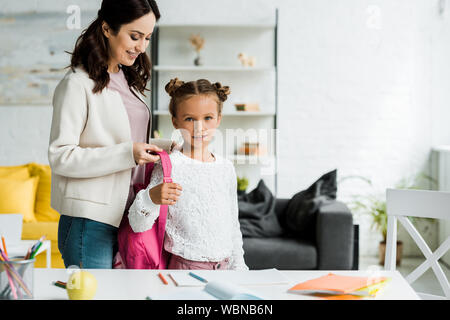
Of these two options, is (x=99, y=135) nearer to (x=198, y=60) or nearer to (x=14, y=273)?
(x=14, y=273)

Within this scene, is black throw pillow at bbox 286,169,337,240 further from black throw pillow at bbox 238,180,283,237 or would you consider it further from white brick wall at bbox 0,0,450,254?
white brick wall at bbox 0,0,450,254

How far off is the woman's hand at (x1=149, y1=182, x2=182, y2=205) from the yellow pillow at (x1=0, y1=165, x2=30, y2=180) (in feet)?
6.02

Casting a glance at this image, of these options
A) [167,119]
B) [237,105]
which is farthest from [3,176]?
[237,105]

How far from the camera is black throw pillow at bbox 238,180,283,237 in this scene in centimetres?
207

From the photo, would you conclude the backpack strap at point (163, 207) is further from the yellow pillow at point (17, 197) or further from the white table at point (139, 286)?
the yellow pillow at point (17, 197)

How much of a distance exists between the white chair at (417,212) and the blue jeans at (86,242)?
635 millimetres

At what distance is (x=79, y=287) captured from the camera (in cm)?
66

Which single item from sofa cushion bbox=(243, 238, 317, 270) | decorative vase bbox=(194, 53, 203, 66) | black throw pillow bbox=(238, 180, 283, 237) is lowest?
sofa cushion bbox=(243, 238, 317, 270)

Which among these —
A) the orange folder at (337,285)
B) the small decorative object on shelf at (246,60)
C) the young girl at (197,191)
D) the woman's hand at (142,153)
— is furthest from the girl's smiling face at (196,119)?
the small decorative object on shelf at (246,60)

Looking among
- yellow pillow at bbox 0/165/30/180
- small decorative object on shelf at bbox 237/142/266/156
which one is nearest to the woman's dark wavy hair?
small decorative object on shelf at bbox 237/142/266/156

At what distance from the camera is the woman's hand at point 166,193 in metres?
0.82

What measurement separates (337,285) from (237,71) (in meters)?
2.08

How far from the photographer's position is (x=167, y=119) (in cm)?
262

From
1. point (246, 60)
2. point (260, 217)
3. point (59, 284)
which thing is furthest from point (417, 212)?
point (246, 60)
